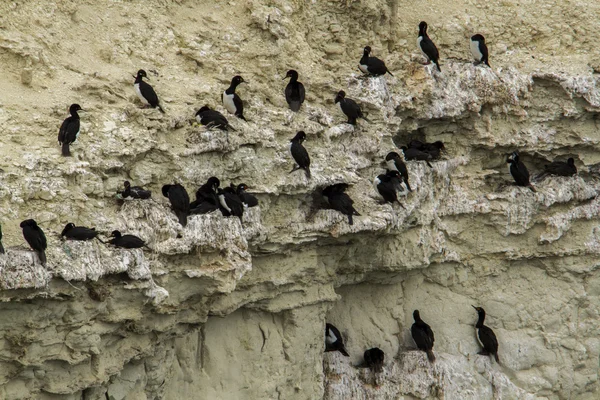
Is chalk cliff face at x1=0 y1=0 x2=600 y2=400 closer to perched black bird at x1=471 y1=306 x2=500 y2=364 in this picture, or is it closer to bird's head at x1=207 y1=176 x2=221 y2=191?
perched black bird at x1=471 y1=306 x2=500 y2=364

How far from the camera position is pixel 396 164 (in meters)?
18.0

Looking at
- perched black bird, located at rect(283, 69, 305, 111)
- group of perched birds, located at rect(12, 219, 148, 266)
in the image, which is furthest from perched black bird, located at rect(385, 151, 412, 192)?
group of perched birds, located at rect(12, 219, 148, 266)

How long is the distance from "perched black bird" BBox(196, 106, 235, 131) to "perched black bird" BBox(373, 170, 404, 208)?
102 inches

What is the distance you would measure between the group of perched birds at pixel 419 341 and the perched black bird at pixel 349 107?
3.55 metres

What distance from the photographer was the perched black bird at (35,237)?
1302 centimetres

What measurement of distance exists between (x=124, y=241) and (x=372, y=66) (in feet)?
20.0

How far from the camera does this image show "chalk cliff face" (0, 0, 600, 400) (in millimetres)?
14195

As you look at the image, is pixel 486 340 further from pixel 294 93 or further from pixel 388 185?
pixel 294 93

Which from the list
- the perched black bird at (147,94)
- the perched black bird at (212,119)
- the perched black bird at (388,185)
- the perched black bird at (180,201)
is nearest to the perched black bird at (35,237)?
the perched black bird at (180,201)

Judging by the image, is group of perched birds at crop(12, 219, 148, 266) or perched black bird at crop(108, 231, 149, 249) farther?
perched black bird at crop(108, 231, 149, 249)

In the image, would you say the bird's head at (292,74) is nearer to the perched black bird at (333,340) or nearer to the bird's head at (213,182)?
the bird's head at (213,182)

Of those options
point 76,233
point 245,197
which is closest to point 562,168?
point 245,197

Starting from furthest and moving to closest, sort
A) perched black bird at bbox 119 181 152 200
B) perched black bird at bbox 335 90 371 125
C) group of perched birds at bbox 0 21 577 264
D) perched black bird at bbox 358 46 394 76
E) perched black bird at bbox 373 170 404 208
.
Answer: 1. perched black bird at bbox 358 46 394 76
2. perched black bird at bbox 335 90 371 125
3. perched black bird at bbox 373 170 404 208
4. perched black bird at bbox 119 181 152 200
5. group of perched birds at bbox 0 21 577 264

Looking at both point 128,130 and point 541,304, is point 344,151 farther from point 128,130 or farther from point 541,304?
point 541,304
